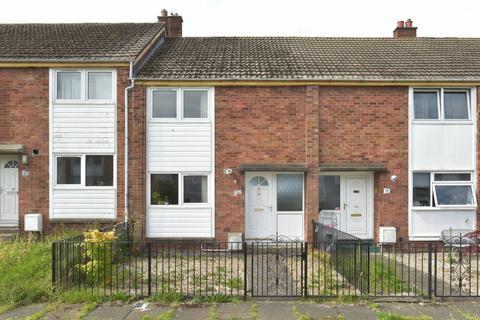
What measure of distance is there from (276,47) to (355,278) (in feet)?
34.7

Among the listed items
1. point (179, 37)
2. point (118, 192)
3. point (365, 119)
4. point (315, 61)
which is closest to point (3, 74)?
point (118, 192)

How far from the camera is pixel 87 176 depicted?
13375mm

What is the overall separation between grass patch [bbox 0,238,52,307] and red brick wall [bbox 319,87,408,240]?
820cm

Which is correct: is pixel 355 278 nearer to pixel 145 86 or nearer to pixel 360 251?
pixel 360 251

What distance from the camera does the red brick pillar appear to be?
13.3 meters

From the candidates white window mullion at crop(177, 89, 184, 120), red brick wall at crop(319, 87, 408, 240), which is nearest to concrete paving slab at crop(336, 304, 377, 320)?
red brick wall at crop(319, 87, 408, 240)

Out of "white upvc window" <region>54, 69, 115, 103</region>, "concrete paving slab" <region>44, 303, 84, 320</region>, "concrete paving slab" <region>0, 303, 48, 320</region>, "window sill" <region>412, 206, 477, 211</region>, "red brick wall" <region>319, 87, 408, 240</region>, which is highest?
"white upvc window" <region>54, 69, 115, 103</region>

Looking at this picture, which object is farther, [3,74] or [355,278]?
[3,74]

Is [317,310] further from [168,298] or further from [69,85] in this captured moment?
[69,85]

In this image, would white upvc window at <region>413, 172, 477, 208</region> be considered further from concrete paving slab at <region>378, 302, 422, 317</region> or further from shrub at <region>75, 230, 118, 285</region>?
shrub at <region>75, 230, 118, 285</region>

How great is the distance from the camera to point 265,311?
7.37 m

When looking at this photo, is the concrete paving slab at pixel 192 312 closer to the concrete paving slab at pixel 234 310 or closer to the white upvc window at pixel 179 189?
the concrete paving slab at pixel 234 310

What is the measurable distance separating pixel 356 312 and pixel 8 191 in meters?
11.4

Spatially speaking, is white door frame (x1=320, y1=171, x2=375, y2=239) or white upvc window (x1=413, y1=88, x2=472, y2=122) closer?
white upvc window (x1=413, y1=88, x2=472, y2=122)
